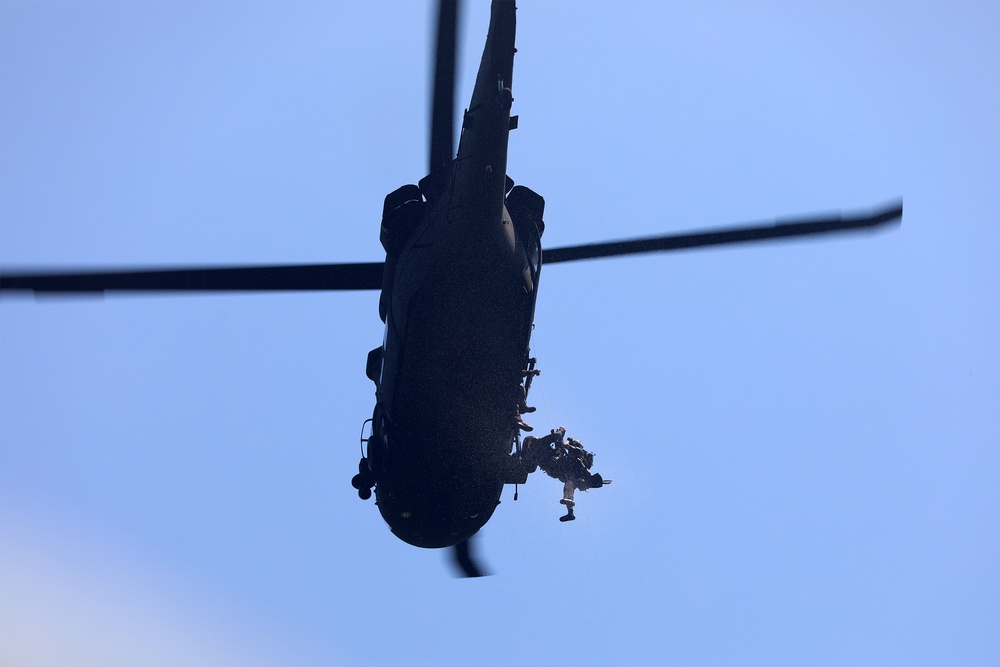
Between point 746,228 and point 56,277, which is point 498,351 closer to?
point 746,228

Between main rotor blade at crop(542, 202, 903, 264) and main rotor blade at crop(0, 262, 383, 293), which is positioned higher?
main rotor blade at crop(542, 202, 903, 264)

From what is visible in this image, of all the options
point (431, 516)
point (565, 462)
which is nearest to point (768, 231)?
point (565, 462)

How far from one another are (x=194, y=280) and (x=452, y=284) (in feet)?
9.79

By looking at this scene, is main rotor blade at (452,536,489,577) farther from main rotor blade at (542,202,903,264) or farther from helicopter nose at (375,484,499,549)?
main rotor blade at (542,202,903,264)

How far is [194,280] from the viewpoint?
10.1 metres

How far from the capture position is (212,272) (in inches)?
397

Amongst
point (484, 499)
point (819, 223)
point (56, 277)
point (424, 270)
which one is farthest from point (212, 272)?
point (819, 223)

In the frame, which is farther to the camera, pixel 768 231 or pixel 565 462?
pixel 565 462

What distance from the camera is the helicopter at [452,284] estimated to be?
1006 centimetres

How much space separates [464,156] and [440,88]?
0.83 meters

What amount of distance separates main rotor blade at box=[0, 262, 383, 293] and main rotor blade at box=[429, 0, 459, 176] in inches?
72.4

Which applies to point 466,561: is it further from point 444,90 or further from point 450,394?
point 444,90

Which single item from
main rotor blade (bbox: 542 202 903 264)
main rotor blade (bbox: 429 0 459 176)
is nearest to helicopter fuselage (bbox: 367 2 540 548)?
main rotor blade (bbox: 429 0 459 176)

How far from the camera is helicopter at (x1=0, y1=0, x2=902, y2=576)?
10.1m
